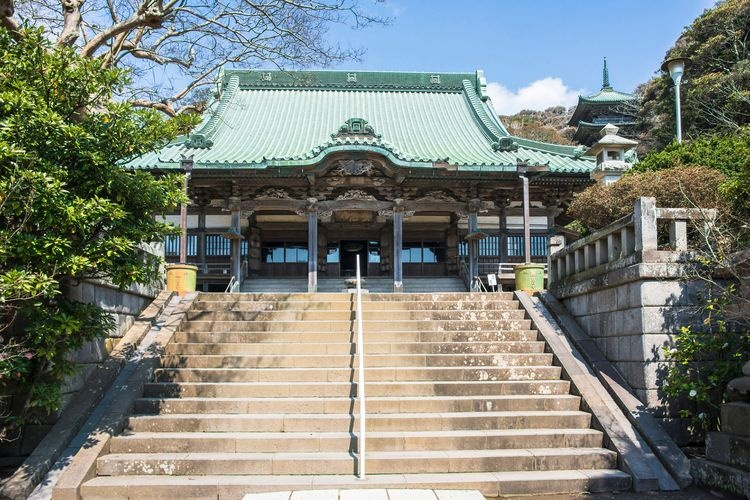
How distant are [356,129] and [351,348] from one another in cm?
781

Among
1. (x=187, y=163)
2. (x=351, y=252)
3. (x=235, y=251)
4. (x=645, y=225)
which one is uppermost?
(x=187, y=163)

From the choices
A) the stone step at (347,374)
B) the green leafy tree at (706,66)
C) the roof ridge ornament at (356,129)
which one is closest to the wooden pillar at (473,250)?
the roof ridge ornament at (356,129)

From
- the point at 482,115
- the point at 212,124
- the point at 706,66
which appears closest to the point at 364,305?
the point at 212,124

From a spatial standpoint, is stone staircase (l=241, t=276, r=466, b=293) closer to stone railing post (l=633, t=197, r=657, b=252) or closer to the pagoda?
stone railing post (l=633, t=197, r=657, b=252)

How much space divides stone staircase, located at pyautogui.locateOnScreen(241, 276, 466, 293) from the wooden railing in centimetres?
769

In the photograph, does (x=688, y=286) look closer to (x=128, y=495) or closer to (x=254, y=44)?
(x=128, y=495)

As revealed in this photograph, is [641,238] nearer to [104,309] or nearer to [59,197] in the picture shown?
[59,197]

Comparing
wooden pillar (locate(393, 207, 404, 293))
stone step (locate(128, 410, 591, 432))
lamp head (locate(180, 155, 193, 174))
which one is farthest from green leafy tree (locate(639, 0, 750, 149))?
stone step (locate(128, 410, 591, 432))

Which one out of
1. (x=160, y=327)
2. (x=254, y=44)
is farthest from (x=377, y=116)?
(x=160, y=327)

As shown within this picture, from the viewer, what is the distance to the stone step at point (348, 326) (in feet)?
27.1

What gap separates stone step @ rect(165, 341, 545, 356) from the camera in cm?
764

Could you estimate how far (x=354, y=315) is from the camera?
8727 mm

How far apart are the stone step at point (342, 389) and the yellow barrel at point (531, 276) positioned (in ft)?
12.0

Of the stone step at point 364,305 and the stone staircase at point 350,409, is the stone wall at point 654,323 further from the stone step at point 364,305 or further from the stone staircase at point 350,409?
the stone step at point 364,305
